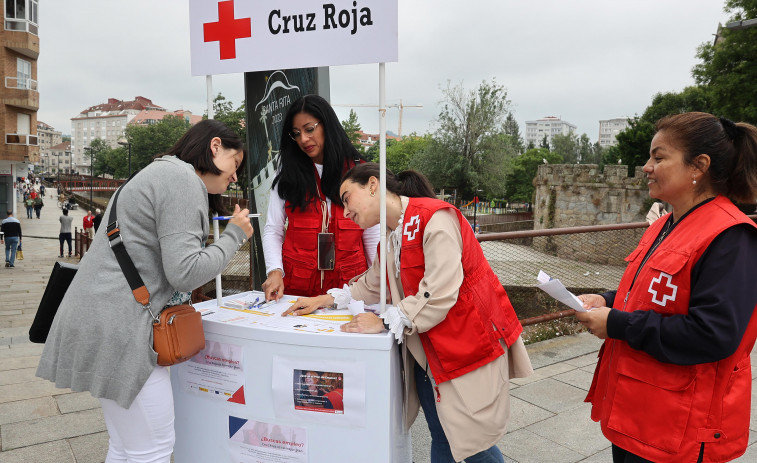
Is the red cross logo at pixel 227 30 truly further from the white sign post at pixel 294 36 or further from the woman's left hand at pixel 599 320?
the woman's left hand at pixel 599 320

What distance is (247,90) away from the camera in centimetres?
416

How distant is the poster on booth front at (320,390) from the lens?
6.10 feet

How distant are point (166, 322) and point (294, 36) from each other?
118 centimetres

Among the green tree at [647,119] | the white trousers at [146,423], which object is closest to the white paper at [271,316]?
the white trousers at [146,423]

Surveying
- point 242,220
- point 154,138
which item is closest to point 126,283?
point 242,220

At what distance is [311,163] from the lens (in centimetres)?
268

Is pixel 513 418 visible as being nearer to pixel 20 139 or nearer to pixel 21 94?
pixel 20 139

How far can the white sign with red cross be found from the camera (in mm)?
1877

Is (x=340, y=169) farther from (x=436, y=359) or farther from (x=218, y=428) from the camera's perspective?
(x=218, y=428)

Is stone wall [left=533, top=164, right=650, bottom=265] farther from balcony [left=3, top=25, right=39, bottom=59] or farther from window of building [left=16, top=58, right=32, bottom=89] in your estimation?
window of building [left=16, top=58, right=32, bottom=89]

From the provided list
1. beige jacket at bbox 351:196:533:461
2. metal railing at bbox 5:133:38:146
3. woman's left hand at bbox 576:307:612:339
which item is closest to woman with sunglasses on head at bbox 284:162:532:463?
beige jacket at bbox 351:196:533:461

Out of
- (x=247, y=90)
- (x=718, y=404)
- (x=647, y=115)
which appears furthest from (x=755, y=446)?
(x=647, y=115)

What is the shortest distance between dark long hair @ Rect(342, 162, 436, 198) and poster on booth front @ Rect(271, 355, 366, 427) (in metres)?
0.70

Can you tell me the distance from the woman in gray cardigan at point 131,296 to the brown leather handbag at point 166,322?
0.02 m
